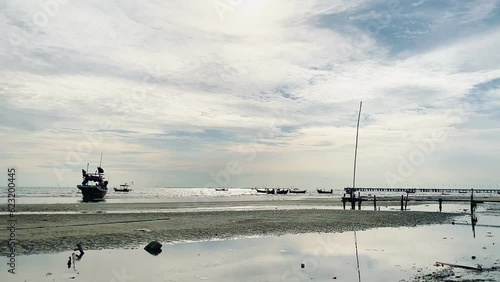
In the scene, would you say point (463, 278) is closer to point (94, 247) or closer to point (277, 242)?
point (277, 242)

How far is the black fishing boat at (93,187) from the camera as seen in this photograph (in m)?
85.6

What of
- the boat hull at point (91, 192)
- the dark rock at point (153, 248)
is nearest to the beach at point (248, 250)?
the dark rock at point (153, 248)

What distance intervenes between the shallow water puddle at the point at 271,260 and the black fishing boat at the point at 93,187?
221 feet

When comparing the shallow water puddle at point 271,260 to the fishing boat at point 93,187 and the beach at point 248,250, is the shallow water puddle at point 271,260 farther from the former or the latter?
the fishing boat at point 93,187

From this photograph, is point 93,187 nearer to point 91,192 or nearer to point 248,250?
point 91,192

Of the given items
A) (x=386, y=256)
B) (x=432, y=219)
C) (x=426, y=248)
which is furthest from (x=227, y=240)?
(x=432, y=219)

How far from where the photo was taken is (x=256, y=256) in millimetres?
20922

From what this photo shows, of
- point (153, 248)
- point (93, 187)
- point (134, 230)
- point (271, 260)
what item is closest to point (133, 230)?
point (134, 230)

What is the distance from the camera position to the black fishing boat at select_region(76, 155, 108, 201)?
85562 mm

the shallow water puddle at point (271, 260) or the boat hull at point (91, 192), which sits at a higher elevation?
the boat hull at point (91, 192)

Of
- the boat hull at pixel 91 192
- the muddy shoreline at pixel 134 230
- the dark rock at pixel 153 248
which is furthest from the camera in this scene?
the boat hull at pixel 91 192

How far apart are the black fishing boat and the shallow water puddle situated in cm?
6728

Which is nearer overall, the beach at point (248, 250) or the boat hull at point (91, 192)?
the beach at point (248, 250)

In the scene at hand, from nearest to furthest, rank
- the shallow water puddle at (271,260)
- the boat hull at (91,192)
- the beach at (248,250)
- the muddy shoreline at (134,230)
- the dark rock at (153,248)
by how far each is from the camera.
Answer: the shallow water puddle at (271,260)
the beach at (248,250)
the dark rock at (153,248)
the muddy shoreline at (134,230)
the boat hull at (91,192)
